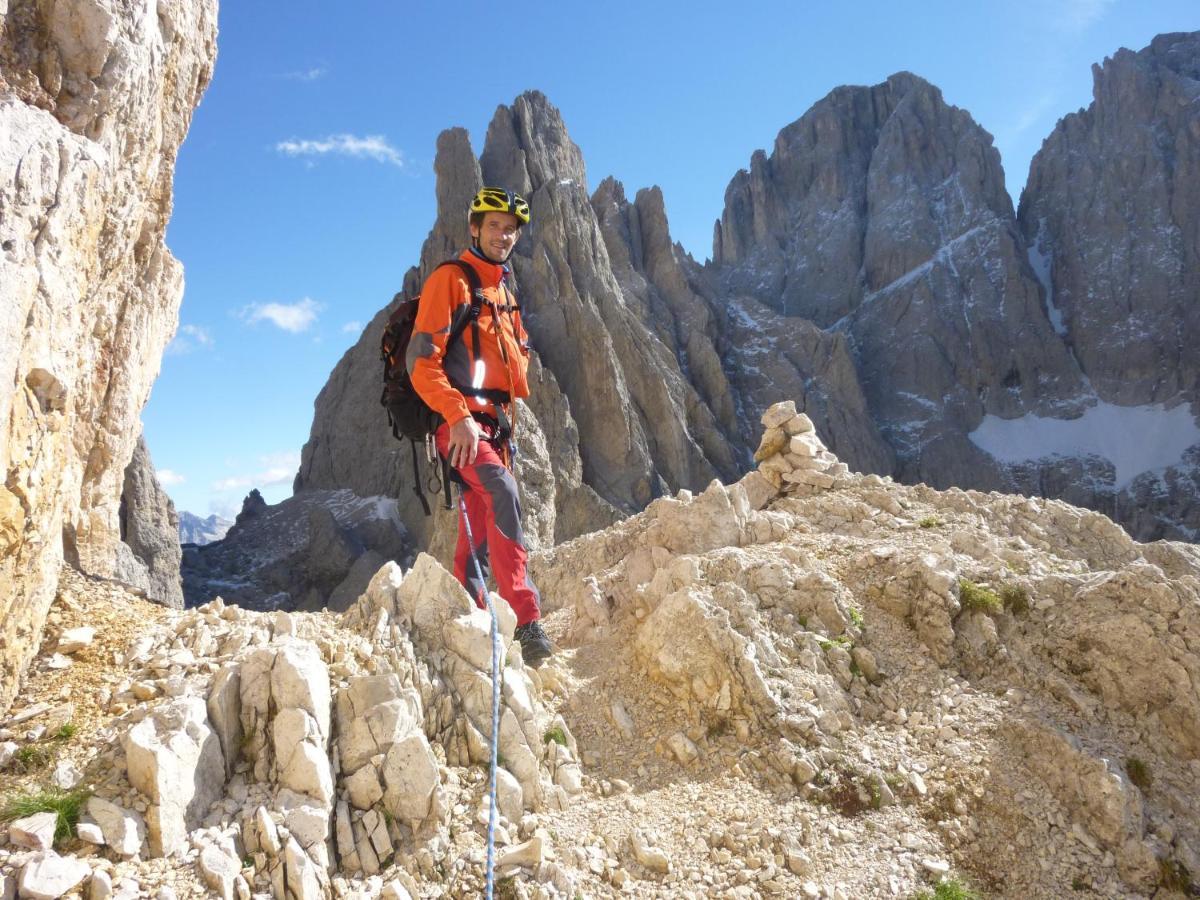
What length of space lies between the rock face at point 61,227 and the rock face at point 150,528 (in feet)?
128

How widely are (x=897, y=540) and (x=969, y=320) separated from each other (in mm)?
92967

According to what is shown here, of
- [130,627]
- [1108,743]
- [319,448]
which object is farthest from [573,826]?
[319,448]

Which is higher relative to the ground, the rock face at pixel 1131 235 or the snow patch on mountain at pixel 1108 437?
the rock face at pixel 1131 235

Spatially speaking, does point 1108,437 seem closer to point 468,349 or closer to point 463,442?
point 468,349

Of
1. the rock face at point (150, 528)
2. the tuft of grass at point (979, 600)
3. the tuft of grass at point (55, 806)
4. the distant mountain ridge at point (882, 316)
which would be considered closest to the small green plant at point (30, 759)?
the tuft of grass at point (55, 806)

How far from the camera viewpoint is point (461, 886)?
3555 mm

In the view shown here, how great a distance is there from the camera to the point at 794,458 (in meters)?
12.1

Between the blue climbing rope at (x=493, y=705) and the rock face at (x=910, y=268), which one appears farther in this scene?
the rock face at (x=910, y=268)

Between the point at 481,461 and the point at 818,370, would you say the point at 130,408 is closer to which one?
the point at 481,461

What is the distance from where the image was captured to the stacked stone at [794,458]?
38.1ft

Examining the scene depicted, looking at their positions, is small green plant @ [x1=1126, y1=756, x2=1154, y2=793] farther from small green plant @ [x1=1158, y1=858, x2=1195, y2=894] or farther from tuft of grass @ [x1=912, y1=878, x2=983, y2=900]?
tuft of grass @ [x1=912, y1=878, x2=983, y2=900]

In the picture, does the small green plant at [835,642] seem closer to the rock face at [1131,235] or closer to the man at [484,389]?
the man at [484,389]

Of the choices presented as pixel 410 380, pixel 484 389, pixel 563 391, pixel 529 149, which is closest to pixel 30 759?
pixel 410 380

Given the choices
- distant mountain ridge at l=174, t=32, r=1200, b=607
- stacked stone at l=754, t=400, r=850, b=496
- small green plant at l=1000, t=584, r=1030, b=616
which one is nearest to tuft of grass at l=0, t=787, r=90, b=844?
small green plant at l=1000, t=584, r=1030, b=616
